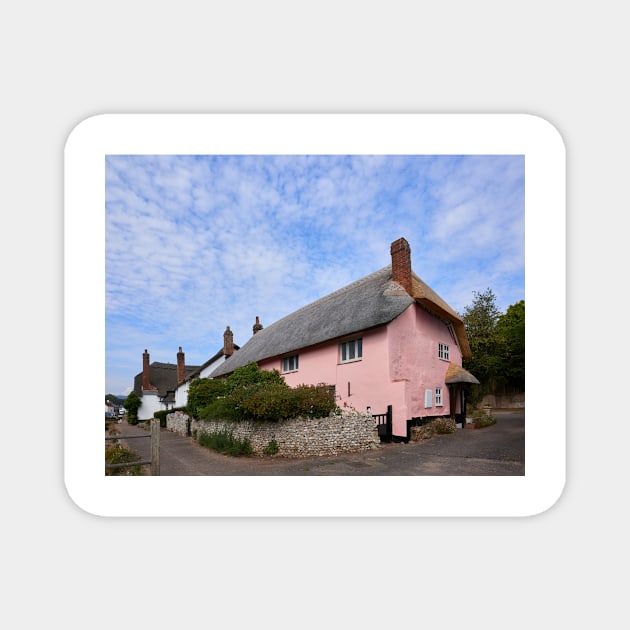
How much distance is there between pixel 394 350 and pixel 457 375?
1.04 meters

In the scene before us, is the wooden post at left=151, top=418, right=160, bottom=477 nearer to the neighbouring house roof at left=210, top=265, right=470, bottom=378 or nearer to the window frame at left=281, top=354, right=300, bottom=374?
the neighbouring house roof at left=210, top=265, right=470, bottom=378

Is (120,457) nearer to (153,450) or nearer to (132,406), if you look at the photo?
(153,450)

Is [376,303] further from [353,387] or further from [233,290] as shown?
[233,290]

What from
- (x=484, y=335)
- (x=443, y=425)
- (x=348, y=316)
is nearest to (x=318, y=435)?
(x=443, y=425)

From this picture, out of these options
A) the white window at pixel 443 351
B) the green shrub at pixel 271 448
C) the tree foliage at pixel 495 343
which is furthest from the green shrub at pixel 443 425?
the green shrub at pixel 271 448

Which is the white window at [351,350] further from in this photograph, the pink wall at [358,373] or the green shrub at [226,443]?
the green shrub at [226,443]

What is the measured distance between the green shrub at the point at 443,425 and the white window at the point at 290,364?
353 centimetres

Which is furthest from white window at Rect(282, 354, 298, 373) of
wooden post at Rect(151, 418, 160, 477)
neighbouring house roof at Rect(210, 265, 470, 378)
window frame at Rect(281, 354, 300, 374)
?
wooden post at Rect(151, 418, 160, 477)

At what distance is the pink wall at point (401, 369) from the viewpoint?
16.1 feet

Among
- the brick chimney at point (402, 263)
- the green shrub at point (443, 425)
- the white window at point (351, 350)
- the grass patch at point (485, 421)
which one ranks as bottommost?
the green shrub at point (443, 425)

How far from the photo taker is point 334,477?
10.9 ft

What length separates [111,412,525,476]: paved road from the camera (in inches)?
132

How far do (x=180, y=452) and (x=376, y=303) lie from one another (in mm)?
4010
